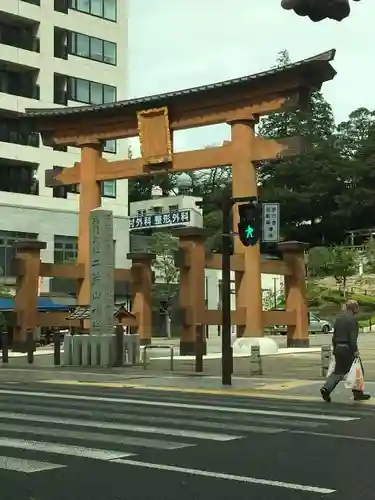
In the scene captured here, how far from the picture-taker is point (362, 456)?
9102 millimetres

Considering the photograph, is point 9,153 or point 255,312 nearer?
point 255,312

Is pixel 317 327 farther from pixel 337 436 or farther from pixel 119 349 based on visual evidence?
pixel 337 436

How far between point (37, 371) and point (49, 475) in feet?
54.6

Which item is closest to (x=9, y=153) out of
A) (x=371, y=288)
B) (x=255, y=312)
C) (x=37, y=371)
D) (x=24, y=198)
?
(x=24, y=198)

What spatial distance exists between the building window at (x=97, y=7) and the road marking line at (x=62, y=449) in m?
53.7

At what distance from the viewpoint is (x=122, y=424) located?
11.7m

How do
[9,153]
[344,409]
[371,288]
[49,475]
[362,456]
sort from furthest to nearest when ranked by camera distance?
[371,288] < [9,153] < [344,409] < [362,456] < [49,475]

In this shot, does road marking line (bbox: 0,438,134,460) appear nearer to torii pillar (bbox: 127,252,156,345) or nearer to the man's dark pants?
the man's dark pants

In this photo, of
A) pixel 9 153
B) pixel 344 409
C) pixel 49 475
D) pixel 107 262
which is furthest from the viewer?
pixel 9 153

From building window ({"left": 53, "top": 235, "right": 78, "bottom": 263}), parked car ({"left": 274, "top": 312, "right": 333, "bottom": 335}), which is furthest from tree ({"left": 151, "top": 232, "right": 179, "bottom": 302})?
parked car ({"left": 274, "top": 312, "right": 333, "bottom": 335})

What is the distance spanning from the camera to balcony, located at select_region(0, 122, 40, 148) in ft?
181

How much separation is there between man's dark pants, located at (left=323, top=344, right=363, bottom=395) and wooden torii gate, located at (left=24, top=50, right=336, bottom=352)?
16688mm

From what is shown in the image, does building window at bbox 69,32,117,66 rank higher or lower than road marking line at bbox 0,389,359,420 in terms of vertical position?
higher

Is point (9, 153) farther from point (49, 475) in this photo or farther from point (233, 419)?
point (49, 475)
